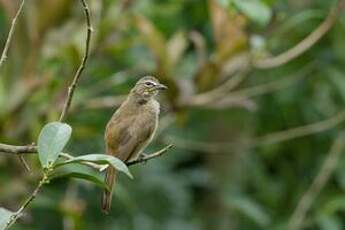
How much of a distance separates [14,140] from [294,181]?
1.91m

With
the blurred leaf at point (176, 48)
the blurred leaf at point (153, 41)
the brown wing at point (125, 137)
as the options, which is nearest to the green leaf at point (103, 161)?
the brown wing at point (125, 137)

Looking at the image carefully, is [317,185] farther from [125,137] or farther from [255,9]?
[125,137]

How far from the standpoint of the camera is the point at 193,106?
4.59 m

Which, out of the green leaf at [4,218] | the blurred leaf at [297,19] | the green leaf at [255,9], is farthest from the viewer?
the blurred leaf at [297,19]

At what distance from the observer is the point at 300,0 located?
5.52 meters

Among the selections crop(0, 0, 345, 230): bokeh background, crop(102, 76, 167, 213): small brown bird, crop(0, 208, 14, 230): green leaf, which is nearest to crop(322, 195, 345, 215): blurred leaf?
crop(0, 0, 345, 230): bokeh background

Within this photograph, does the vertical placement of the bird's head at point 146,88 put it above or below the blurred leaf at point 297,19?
below

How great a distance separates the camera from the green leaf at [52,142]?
Answer: 2271 millimetres

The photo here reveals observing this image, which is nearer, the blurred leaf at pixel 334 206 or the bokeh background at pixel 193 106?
the bokeh background at pixel 193 106

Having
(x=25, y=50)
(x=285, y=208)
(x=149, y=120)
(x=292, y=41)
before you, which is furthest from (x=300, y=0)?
(x=149, y=120)

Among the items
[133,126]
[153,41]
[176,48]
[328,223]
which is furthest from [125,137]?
[328,223]

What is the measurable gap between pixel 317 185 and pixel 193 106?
1.23 m

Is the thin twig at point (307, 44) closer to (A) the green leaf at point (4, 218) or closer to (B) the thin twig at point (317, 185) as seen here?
(B) the thin twig at point (317, 185)

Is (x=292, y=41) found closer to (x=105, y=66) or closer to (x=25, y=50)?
(x=105, y=66)
